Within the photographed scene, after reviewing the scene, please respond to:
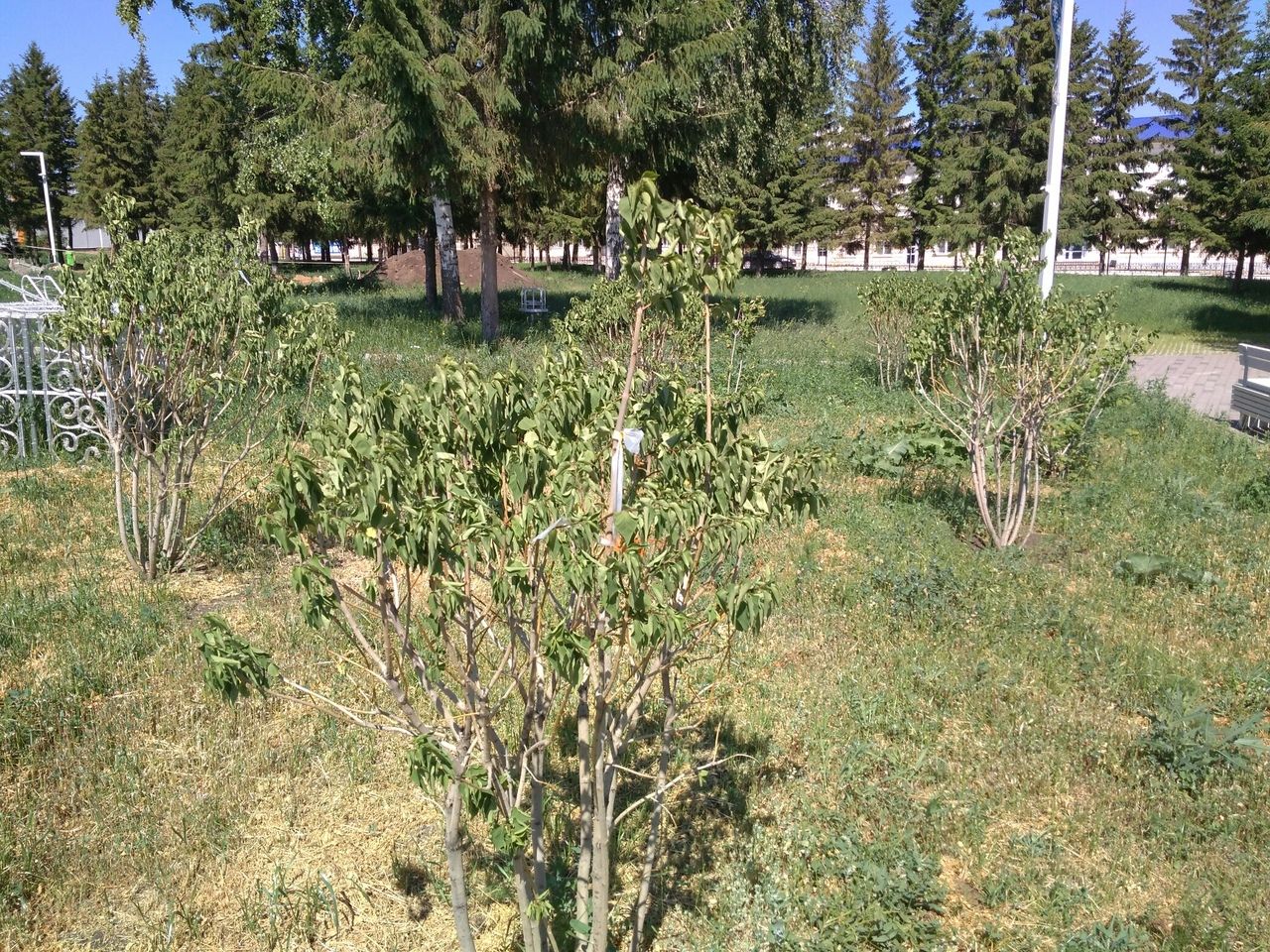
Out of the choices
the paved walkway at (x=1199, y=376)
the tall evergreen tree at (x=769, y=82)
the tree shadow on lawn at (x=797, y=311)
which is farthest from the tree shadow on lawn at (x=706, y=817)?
the tree shadow on lawn at (x=797, y=311)

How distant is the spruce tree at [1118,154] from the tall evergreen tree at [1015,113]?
4.22 metres

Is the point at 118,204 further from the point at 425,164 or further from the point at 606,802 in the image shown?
the point at 425,164

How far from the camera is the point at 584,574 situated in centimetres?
215

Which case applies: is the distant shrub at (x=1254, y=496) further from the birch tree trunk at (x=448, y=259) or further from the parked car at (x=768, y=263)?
the parked car at (x=768, y=263)

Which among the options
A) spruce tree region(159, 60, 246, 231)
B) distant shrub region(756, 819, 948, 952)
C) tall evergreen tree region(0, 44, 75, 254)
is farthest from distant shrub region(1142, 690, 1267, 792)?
tall evergreen tree region(0, 44, 75, 254)

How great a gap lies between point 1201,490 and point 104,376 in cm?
817

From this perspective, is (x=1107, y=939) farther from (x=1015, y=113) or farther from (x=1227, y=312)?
(x=1015, y=113)

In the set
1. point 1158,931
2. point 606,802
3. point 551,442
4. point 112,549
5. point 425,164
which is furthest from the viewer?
point 425,164

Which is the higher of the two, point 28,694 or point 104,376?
point 104,376

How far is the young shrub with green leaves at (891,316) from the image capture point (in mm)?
12609

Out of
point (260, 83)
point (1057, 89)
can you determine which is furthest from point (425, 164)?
point (1057, 89)

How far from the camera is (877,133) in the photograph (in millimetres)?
49656

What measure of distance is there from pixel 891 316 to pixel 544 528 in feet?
37.2

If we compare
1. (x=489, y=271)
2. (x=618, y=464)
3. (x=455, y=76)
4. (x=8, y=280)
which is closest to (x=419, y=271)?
(x=8, y=280)
